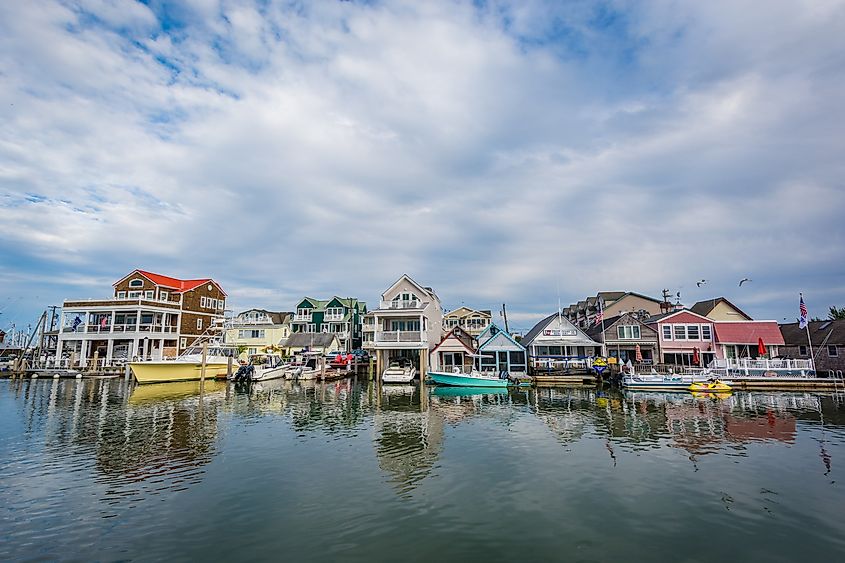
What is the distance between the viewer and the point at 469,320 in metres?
77.7

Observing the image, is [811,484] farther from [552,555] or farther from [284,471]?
[284,471]

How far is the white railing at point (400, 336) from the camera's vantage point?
46.3 m

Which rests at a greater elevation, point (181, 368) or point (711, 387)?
point (181, 368)

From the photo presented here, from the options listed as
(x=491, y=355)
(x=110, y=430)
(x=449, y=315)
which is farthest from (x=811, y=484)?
(x=449, y=315)

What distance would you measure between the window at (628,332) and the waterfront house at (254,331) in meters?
44.4

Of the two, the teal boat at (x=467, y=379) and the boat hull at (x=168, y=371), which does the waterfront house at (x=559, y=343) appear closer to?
the teal boat at (x=467, y=379)

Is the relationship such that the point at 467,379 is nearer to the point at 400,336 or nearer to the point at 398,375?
the point at 398,375

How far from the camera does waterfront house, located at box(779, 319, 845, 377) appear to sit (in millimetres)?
43938

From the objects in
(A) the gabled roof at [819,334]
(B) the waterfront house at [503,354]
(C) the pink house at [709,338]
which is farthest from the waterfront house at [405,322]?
(A) the gabled roof at [819,334]

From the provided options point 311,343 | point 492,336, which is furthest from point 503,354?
point 311,343

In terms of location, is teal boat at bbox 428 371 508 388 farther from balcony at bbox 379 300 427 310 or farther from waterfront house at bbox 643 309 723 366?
waterfront house at bbox 643 309 723 366

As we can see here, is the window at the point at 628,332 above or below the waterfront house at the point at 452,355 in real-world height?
above

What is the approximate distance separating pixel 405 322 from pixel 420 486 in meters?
37.8

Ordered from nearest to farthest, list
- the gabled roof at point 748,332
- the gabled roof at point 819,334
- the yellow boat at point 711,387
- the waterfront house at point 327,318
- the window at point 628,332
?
the yellow boat at point 711,387, the gabled roof at point 819,334, the gabled roof at point 748,332, the window at point 628,332, the waterfront house at point 327,318
